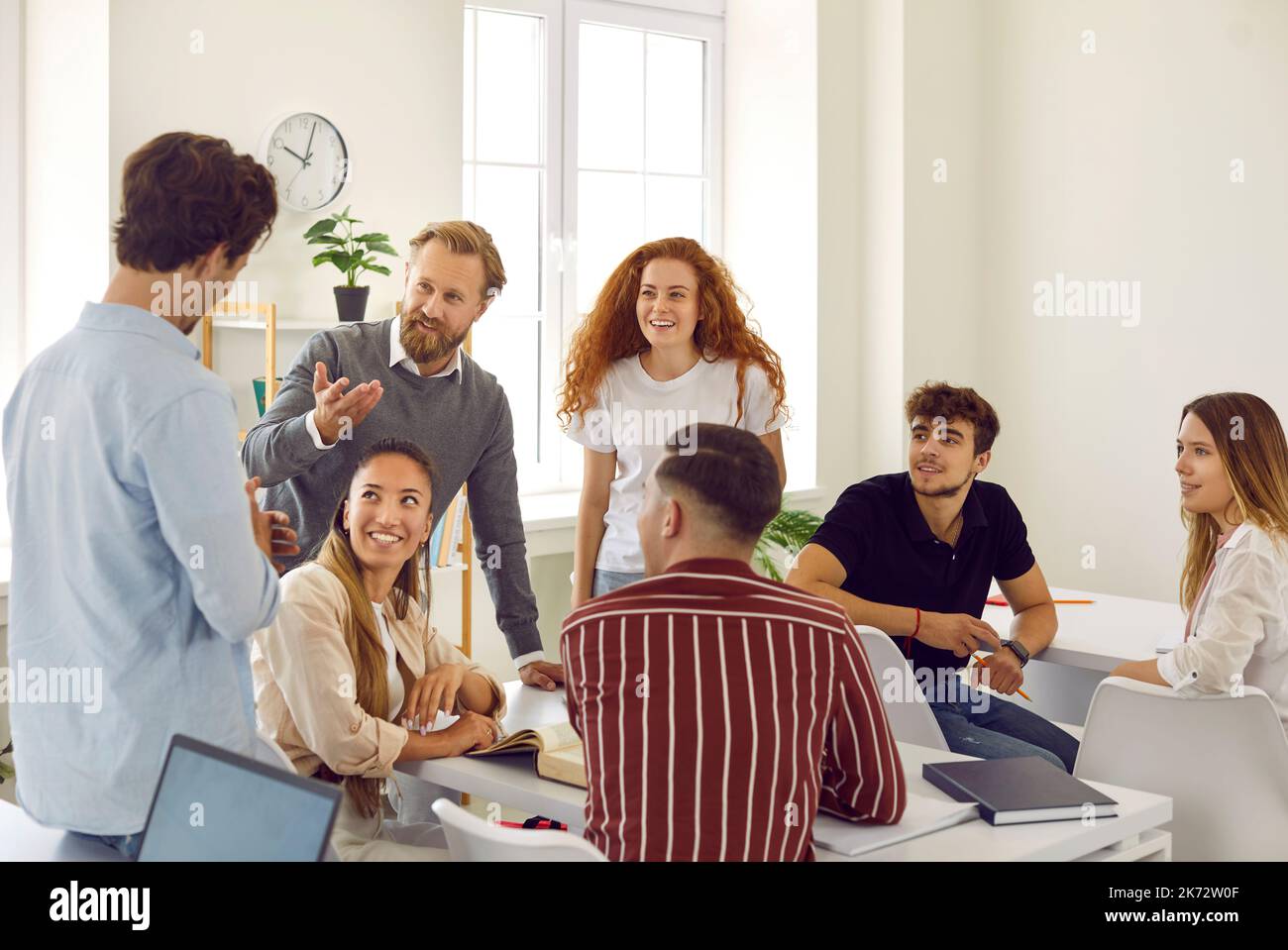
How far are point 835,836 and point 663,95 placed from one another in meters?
4.00

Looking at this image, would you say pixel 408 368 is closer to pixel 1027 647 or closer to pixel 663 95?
pixel 1027 647

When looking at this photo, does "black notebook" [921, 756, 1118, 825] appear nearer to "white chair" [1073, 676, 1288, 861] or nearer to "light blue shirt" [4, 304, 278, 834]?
"white chair" [1073, 676, 1288, 861]

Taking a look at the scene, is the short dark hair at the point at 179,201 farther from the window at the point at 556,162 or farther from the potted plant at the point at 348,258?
the window at the point at 556,162

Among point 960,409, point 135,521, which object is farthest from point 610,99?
point 135,521

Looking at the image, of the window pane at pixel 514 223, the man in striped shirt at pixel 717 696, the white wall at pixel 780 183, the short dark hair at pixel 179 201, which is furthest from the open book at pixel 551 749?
the white wall at pixel 780 183

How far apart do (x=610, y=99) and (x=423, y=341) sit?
9.02 feet

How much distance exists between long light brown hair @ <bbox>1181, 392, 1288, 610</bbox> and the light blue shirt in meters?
1.96

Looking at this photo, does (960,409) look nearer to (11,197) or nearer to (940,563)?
(940,563)

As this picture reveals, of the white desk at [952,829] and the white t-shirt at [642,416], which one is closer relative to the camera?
the white desk at [952,829]

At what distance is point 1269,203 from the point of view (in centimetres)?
443

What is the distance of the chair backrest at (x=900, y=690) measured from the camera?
256cm

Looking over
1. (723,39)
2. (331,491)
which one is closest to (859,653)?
(331,491)

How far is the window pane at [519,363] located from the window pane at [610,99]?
0.69 m

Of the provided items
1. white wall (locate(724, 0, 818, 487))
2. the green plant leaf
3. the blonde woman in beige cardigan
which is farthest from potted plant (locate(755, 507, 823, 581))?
the blonde woman in beige cardigan
